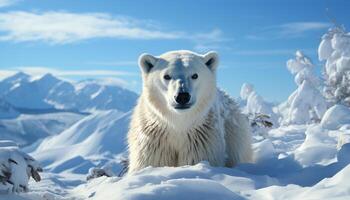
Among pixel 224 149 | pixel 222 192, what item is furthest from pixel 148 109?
pixel 222 192

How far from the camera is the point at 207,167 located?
494cm

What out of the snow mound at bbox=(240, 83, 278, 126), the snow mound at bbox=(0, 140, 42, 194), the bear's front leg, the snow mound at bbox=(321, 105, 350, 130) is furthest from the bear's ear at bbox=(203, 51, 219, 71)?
the snow mound at bbox=(240, 83, 278, 126)

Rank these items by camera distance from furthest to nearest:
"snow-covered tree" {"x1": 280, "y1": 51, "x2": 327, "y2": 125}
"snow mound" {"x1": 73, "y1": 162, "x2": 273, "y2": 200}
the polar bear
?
"snow-covered tree" {"x1": 280, "y1": 51, "x2": 327, "y2": 125} < the polar bear < "snow mound" {"x1": 73, "y1": 162, "x2": 273, "y2": 200}

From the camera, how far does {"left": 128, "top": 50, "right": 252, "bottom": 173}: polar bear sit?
6.51 meters

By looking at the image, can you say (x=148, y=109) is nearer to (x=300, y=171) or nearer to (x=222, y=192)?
(x=300, y=171)

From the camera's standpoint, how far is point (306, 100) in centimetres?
2411

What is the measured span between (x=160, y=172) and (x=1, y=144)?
1.60 m

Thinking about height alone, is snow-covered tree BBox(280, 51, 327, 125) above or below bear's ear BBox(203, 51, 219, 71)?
above

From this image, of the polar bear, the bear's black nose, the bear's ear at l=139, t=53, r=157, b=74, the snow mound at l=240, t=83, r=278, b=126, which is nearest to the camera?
the bear's black nose

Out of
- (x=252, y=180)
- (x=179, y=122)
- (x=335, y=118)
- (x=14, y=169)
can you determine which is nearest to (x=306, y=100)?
(x=335, y=118)

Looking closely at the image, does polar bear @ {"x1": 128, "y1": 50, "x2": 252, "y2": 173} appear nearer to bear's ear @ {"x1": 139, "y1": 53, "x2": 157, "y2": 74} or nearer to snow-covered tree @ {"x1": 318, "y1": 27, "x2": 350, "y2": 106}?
bear's ear @ {"x1": 139, "y1": 53, "x2": 157, "y2": 74}

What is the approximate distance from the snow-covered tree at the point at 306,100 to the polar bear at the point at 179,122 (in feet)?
57.3

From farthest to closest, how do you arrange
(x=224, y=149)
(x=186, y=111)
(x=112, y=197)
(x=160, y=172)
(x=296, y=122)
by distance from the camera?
(x=296, y=122) < (x=224, y=149) < (x=186, y=111) < (x=160, y=172) < (x=112, y=197)

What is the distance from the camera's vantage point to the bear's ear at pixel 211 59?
7.08 meters
